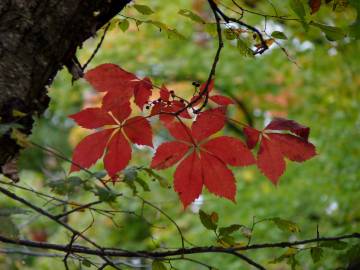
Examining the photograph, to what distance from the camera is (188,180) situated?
88 centimetres

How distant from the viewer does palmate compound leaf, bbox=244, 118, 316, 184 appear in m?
0.86

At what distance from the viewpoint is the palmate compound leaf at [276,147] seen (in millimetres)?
862

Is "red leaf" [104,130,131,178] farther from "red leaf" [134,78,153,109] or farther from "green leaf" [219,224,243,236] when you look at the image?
"green leaf" [219,224,243,236]

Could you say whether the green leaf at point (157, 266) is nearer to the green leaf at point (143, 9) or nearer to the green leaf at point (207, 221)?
the green leaf at point (207, 221)

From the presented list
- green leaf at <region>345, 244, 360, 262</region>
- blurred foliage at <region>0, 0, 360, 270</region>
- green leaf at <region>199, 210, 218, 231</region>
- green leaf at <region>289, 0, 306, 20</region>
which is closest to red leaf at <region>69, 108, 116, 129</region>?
green leaf at <region>199, 210, 218, 231</region>

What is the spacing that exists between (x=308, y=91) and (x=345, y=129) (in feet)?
3.09

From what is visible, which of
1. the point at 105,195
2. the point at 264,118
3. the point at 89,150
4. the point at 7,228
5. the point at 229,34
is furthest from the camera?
the point at 264,118

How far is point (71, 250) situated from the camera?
2.65 ft

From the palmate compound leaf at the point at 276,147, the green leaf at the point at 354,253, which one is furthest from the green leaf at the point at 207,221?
the green leaf at the point at 354,253

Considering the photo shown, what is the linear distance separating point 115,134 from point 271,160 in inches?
10.7

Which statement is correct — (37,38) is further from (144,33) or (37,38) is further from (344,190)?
(144,33)

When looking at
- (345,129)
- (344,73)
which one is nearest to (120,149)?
(345,129)

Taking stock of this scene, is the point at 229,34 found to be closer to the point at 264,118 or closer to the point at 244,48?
the point at 244,48

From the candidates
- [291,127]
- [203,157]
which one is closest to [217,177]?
[203,157]
